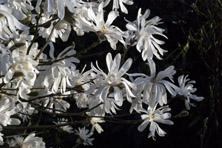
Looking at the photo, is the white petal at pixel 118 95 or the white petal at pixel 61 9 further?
the white petal at pixel 118 95

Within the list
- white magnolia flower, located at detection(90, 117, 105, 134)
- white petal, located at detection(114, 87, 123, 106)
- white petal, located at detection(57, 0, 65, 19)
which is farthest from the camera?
white magnolia flower, located at detection(90, 117, 105, 134)

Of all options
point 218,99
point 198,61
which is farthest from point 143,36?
point 198,61

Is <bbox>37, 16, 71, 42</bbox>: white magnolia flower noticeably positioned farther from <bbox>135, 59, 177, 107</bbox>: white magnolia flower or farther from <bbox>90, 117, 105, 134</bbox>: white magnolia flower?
<bbox>90, 117, 105, 134</bbox>: white magnolia flower

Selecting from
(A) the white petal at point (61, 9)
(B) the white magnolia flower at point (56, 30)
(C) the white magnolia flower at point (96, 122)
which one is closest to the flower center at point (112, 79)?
(B) the white magnolia flower at point (56, 30)

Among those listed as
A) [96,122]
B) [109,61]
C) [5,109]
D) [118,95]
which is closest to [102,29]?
[109,61]

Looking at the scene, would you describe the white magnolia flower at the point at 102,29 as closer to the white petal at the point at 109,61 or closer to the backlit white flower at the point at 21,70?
the white petal at the point at 109,61

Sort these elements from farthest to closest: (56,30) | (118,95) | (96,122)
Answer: (96,122), (56,30), (118,95)

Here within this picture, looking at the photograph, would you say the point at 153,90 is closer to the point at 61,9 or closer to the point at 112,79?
the point at 112,79

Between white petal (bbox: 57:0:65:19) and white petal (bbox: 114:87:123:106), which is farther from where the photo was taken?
white petal (bbox: 114:87:123:106)

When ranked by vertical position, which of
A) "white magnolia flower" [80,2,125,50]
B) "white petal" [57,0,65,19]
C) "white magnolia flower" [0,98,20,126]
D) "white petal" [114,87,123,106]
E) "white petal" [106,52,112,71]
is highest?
"white petal" [57,0,65,19]

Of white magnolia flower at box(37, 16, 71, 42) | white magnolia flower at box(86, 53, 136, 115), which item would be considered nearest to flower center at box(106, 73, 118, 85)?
white magnolia flower at box(86, 53, 136, 115)

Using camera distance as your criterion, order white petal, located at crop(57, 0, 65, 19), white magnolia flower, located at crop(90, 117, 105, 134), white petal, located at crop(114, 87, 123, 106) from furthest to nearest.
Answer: white magnolia flower, located at crop(90, 117, 105, 134) → white petal, located at crop(114, 87, 123, 106) → white petal, located at crop(57, 0, 65, 19)

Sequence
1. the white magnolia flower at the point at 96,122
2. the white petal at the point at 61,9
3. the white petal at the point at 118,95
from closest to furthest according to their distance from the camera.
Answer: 1. the white petal at the point at 61,9
2. the white petal at the point at 118,95
3. the white magnolia flower at the point at 96,122

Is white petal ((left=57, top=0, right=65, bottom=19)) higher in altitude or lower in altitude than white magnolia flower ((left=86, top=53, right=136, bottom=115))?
higher
